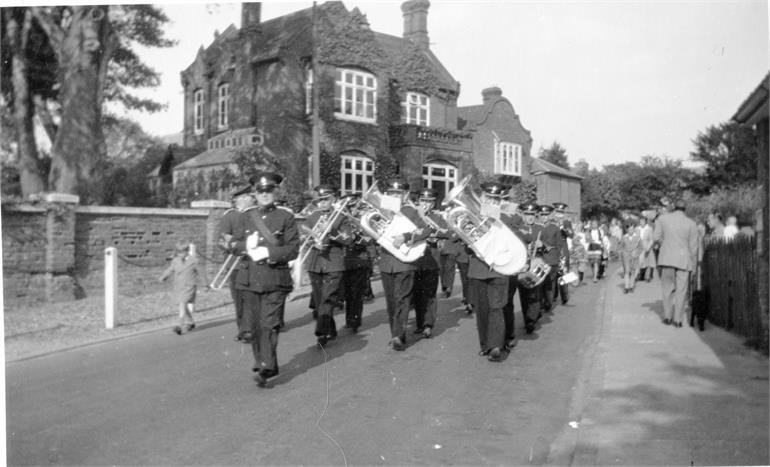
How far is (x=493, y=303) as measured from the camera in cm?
838

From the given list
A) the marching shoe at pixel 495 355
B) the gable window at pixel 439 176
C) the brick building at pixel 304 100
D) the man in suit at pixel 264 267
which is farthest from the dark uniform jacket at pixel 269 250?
the gable window at pixel 439 176

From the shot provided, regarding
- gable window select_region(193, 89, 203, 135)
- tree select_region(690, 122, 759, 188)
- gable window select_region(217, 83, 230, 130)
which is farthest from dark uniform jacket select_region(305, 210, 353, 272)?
gable window select_region(193, 89, 203, 135)

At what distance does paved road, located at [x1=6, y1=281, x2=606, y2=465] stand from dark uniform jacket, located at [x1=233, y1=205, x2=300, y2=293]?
40.2 inches

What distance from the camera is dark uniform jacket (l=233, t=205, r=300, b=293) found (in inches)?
284

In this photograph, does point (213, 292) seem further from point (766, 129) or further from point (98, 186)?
point (766, 129)

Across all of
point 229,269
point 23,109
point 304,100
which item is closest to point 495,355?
point 229,269

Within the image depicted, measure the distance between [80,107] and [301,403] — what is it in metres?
11.9

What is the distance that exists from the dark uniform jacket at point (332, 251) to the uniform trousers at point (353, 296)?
2.32 feet

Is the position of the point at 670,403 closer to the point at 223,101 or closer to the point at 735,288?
the point at 735,288

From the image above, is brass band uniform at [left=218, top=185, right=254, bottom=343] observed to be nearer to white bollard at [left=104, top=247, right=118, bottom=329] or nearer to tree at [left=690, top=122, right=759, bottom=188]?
white bollard at [left=104, top=247, right=118, bottom=329]

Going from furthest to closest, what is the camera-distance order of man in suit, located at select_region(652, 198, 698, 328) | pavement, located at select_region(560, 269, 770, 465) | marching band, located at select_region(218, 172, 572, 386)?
man in suit, located at select_region(652, 198, 698, 328) < marching band, located at select_region(218, 172, 572, 386) < pavement, located at select_region(560, 269, 770, 465)

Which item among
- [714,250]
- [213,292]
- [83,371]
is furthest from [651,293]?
[83,371]

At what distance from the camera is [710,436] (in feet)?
17.5

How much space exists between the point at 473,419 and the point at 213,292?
10.8 metres
